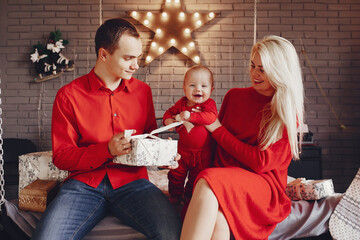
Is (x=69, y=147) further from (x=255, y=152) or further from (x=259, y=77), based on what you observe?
(x=259, y=77)

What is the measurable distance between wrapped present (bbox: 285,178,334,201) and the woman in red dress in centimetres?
26

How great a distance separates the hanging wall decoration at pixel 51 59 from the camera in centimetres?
398

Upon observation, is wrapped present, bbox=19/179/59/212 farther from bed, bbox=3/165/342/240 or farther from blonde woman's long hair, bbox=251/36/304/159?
blonde woman's long hair, bbox=251/36/304/159

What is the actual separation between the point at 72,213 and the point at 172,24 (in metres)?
3.07

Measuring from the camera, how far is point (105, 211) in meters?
1.67

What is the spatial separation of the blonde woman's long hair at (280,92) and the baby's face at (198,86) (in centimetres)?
32

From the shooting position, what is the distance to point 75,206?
1518 millimetres

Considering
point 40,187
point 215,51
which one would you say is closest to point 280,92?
point 40,187

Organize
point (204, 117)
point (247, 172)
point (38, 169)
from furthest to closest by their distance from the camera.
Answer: point (38, 169)
point (204, 117)
point (247, 172)

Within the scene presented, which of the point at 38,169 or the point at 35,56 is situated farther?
the point at 35,56

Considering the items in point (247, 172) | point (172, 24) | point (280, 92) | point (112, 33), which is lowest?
point (247, 172)

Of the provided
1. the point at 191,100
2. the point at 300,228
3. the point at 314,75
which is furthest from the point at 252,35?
the point at 300,228

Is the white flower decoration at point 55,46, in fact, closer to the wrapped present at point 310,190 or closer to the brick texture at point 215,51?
the brick texture at point 215,51

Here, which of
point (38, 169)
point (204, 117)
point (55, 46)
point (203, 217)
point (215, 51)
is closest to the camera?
point (203, 217)
